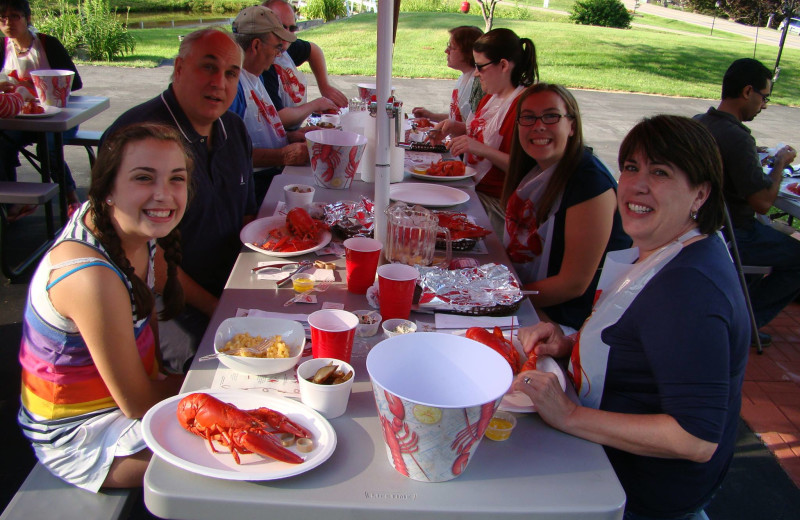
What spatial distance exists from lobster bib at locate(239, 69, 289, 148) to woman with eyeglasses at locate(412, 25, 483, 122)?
1939 millimetres

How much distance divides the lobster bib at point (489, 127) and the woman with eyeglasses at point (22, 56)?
3.36m

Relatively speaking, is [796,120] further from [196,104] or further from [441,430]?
[441,430]

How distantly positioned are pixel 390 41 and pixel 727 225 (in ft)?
7.82

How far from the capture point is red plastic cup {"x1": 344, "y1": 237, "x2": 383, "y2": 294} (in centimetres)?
195

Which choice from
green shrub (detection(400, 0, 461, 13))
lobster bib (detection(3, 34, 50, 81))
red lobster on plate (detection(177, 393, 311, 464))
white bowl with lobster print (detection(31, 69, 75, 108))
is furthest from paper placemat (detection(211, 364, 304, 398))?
green shrub (detection(400, 0, 461, 13))

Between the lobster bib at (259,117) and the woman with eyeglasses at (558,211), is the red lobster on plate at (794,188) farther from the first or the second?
the lobster bib at (259,117)

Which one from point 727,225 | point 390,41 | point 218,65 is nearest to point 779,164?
point 727,225

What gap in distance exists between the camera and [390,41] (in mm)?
1995

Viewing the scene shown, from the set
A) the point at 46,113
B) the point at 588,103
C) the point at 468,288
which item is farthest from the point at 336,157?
the point at 588,103

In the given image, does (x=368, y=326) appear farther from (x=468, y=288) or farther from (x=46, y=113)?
(x=46, y=113)

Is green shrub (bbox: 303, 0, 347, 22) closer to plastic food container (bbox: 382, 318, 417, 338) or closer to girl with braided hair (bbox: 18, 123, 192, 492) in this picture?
girl with braided hair (bbox: 18, 123, 192, 492)

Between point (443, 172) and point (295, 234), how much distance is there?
1373 millimetres

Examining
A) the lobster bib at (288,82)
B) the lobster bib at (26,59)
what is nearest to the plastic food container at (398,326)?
the lobster bib at (288,82)

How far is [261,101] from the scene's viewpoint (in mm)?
3650
